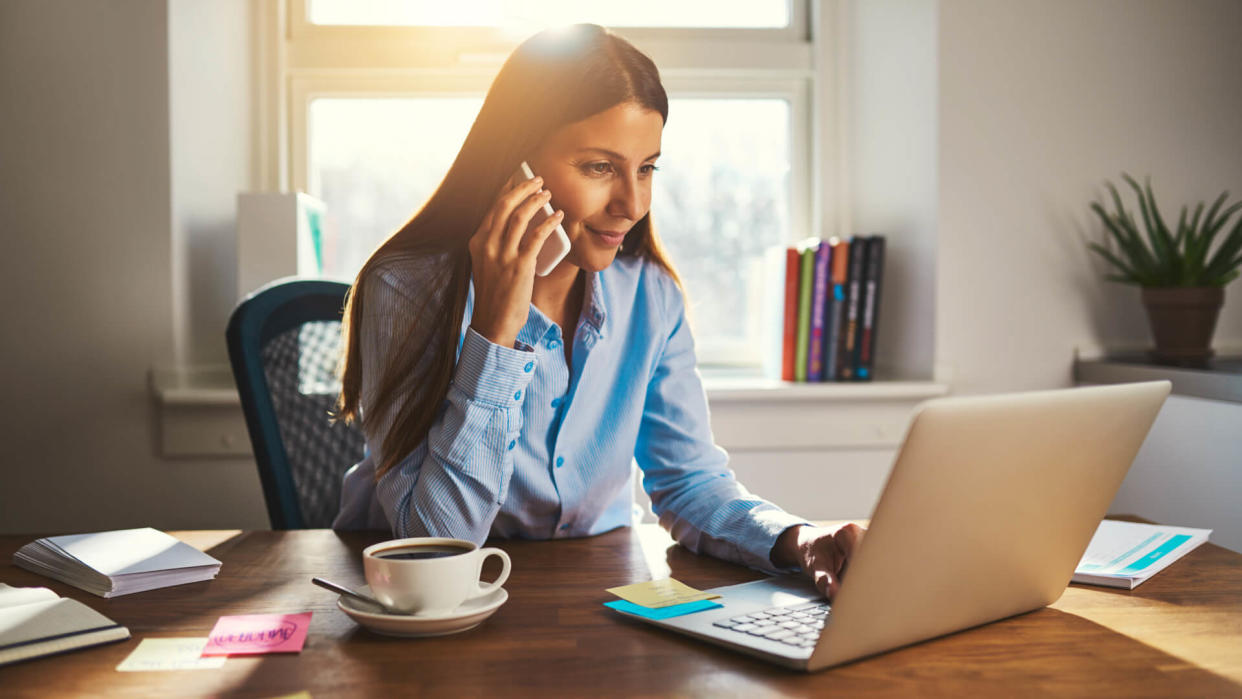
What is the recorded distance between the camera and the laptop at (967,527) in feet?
2.22

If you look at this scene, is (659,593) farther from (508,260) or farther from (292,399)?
(292,399)

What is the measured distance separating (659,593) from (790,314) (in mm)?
1490

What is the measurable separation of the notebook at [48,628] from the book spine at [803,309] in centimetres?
172

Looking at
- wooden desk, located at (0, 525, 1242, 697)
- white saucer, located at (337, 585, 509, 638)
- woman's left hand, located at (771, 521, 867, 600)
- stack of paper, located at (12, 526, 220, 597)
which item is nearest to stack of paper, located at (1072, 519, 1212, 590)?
wooden desk, located at (0, 525, 1242, 697)

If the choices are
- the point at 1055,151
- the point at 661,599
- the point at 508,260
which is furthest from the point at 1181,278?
the point at 661,599

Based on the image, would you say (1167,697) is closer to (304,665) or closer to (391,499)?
(304,665)

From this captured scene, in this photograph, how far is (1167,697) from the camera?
67 cm

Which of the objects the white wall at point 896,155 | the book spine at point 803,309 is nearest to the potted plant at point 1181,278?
the white wall at point 896,155

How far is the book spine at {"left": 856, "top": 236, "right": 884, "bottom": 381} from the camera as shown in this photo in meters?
2.27

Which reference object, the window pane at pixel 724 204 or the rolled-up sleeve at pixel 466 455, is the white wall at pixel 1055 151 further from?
the rolled-up sleeve at pixel 466 455

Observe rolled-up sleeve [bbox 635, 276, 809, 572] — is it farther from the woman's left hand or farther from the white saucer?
the white saucer

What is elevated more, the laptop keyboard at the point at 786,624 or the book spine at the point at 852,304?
the book spine at the point at 852,304

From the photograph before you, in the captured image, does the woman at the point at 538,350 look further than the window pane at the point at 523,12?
No

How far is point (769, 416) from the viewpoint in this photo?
89.3 inches
